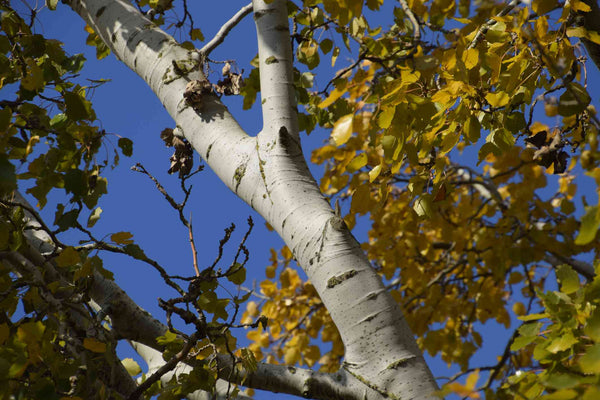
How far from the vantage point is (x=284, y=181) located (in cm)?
157

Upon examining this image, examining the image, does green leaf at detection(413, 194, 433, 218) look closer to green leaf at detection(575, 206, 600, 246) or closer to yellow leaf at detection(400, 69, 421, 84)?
yellow leaf at detection(400, 69, 421, 84)

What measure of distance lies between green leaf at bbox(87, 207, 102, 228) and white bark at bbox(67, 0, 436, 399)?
398 millimetres

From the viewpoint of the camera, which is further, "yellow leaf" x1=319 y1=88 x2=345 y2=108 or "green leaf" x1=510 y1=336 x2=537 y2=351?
"yellow leaf" x1=319 y1=88 x2=345 y2=108

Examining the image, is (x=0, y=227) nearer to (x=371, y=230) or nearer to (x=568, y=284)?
(x=568, y=284)

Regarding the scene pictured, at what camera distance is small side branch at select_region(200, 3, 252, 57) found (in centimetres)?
207

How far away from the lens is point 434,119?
1.33 metres

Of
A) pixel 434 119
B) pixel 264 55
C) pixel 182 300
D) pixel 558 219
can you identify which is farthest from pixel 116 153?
pixel 558 219

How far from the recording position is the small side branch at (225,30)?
2.07m

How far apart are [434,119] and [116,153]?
143 centimetres

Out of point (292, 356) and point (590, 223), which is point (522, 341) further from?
point (292, 356)

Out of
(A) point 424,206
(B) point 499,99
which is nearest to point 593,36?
(B) point 499,99

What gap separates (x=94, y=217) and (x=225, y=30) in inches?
35.8

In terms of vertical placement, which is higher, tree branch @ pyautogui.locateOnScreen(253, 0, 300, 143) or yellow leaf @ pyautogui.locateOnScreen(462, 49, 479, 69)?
tree branch @ pyautogui.locateOnScreen(253, 0, 300, 143)

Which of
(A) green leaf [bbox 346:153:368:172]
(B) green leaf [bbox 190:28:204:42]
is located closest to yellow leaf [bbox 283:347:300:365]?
(B) green leaf [bbox 190:28:204:42]
